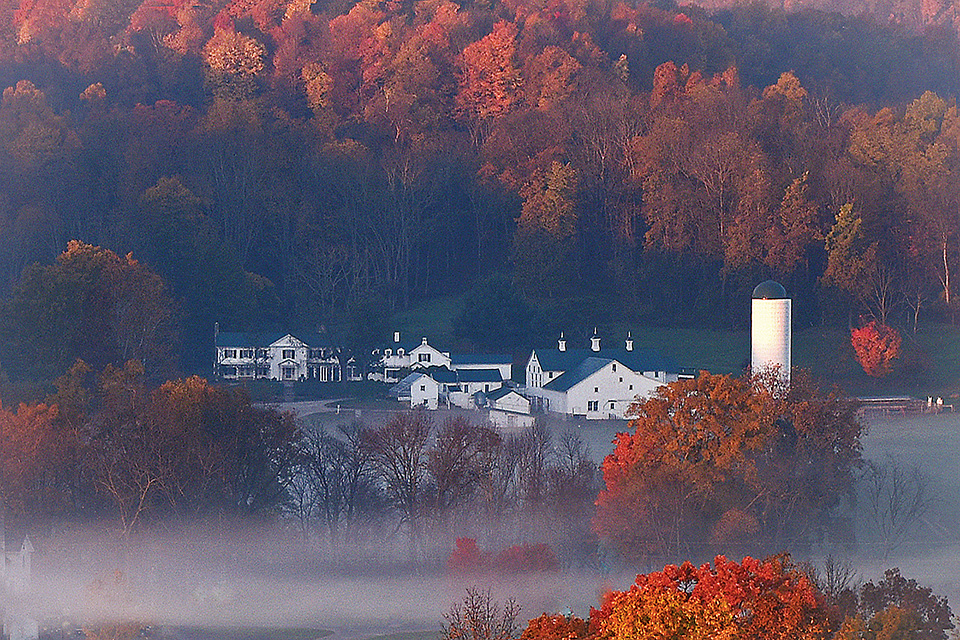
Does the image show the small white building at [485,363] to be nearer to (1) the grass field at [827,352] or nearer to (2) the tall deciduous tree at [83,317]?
(1) the grass field at [827,352]

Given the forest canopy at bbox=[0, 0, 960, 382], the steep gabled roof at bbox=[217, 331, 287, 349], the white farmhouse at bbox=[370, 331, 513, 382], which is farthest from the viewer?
the forest canopy at bbox=[0, 0, 960, 382]

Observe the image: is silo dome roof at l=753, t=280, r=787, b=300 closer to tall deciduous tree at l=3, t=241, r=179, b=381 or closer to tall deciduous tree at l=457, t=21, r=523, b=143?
tall deciduous tree at l=3, t=241, r=179, b=381

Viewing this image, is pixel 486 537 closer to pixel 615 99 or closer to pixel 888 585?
pixel 888 585

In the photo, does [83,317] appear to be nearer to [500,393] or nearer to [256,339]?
[256,339]

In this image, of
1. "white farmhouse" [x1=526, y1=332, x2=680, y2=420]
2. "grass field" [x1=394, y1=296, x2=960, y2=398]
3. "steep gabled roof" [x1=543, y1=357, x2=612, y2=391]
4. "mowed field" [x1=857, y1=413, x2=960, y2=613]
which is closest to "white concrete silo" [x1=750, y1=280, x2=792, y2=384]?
"mowed field" [x1=857, y1=413, x2=960, y2=613]

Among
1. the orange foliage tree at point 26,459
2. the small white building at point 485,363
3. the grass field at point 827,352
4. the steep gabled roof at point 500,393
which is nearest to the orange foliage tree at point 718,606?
Result: the orange foliage tree at point 26,459

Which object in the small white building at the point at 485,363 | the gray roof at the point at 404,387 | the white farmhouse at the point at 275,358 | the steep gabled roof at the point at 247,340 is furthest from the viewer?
the steep gabled roof at the point at 247,340
